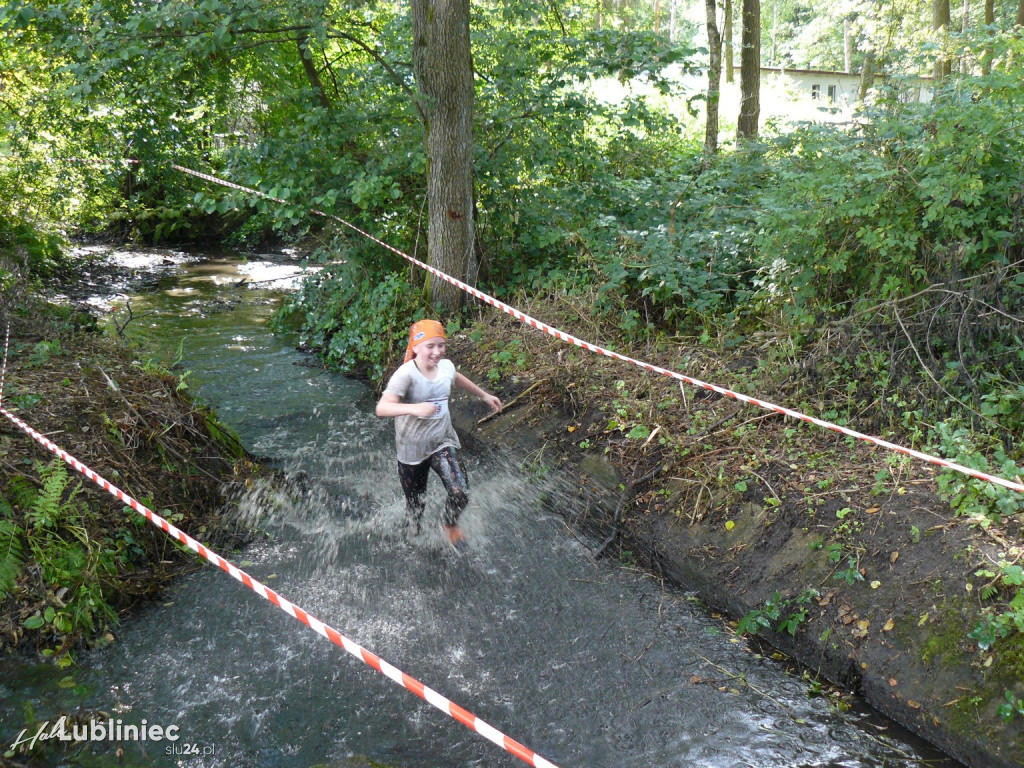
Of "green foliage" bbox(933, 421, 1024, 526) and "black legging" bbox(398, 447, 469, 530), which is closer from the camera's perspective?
"green foliage" bbox(933, 421, 1024, 526)

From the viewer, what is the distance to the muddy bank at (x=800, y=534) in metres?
4.21

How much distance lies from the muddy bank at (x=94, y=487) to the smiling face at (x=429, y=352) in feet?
7.61

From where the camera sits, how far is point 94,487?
5836 millimetres

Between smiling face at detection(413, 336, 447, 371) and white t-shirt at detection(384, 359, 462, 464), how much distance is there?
0.06 m

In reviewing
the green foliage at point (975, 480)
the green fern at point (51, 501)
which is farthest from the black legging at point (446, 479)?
the green foliage at point (975, 480)

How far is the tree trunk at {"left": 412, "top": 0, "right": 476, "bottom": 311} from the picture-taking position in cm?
909

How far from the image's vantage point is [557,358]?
8.31m

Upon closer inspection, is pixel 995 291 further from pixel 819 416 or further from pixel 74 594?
pixel 74 594

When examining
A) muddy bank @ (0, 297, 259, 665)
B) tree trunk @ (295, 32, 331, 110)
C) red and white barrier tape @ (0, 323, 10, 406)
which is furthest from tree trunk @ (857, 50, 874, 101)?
red and white barrier tape @ (0, 323, 10, 406)

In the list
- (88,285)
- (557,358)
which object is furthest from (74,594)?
(88,285)

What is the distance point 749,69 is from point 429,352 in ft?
38.5

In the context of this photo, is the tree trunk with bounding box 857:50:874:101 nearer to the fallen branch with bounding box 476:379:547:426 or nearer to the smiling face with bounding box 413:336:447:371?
the fallen branch with bounding box 476:379:547:426

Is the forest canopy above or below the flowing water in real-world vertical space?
above

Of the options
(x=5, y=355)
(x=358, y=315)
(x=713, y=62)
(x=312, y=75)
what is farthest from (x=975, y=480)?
(x=713, y=62)
